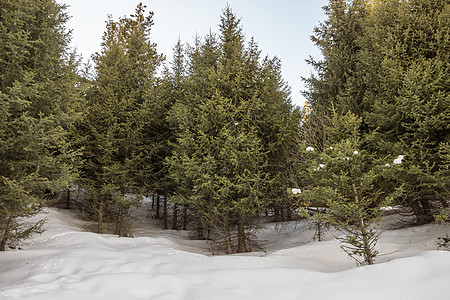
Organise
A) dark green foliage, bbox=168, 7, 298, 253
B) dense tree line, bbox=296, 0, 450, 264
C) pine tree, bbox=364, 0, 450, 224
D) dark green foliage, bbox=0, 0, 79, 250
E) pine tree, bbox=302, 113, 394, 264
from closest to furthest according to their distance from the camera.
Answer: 1. pine tree, bbox=302, 113, 394, 264
2. dense tree line, bbox=296, 0, 450, 264
3. dark green foliage, bbox=0, 0, 79, 250
4. pine tree, bbox=364, 0, 450, 224
5. dark green foliage, bbox=168, 7, 298, 253

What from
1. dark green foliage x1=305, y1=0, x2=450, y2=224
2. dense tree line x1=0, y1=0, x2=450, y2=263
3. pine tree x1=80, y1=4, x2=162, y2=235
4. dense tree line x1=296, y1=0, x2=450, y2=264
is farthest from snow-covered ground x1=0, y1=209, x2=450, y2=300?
pine tree x1=80, y1=4, x2=162, y2=235

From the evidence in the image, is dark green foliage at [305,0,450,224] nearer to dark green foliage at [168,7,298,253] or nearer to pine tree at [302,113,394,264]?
pine tree at [302,113,394,264]

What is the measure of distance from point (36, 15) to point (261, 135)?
826 cm

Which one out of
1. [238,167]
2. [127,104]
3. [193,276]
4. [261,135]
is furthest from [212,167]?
[127,104]

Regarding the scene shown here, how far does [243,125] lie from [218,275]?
17.6ft

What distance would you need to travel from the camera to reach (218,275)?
518 centimetres

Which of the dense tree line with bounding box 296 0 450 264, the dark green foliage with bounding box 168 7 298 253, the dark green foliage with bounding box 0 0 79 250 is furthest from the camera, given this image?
the dark green foliage with bounding box 168 7 298 253

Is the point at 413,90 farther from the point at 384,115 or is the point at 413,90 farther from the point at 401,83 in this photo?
the point at 384,115

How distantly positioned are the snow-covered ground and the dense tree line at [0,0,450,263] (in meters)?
0.75

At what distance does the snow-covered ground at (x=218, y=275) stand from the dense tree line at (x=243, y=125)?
753mm

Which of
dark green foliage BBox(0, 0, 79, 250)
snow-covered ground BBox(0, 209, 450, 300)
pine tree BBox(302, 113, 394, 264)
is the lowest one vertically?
snow-covered ground BBox(0, 209, 450, 300)

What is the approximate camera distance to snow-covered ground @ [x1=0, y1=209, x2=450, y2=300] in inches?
159

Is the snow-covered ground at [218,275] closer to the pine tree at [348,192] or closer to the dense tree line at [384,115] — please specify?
the pine tree at [348,192]

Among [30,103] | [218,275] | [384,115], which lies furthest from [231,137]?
[30,103]
